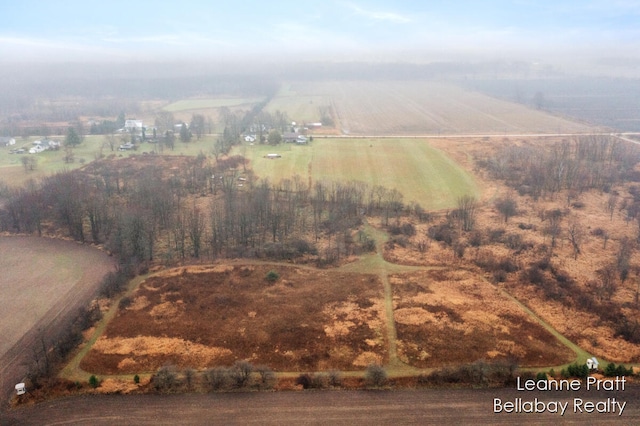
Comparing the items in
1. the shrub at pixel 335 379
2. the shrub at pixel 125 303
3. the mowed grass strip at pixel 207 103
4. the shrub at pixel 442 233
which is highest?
the mowed grass strip at pixel 207 103

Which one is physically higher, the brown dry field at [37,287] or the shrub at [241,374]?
the brown dry field at [37,287]

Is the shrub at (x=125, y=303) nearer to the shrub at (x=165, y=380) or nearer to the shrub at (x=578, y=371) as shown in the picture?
the shrub at (x=165, y=380)

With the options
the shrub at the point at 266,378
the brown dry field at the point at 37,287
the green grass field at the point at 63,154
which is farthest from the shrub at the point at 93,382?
the green grass field at the point at 63,154

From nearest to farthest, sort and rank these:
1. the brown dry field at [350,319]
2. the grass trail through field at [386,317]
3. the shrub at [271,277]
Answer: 1. the grass trail through field at [386,317]
2. the brown dry field at [350,319]
3. the shrub at [271,277]

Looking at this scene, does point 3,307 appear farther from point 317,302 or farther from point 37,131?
point 37,131

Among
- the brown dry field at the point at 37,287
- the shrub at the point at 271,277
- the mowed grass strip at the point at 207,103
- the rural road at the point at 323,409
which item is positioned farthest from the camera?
the mowed grass strip at the point at 207,103

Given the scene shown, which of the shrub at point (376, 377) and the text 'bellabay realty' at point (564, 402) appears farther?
the shrub at point (376, 377)

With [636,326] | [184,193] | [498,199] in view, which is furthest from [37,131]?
[636,326]
